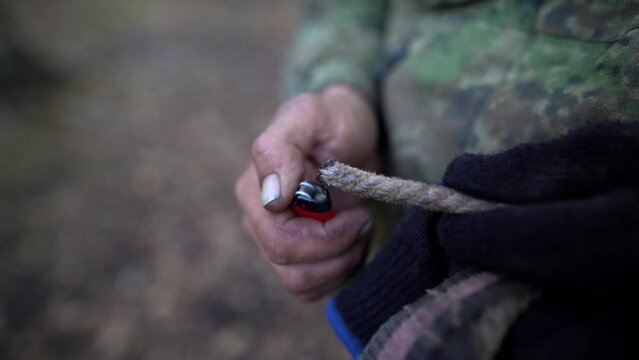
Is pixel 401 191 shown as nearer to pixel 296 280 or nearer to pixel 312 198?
pixel 312 198

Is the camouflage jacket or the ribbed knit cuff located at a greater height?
the camouflage jacket

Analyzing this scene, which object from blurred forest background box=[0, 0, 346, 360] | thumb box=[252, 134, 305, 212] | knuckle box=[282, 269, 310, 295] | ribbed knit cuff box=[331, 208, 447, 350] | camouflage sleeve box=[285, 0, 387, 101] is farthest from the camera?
blurred forest background box=[0, 0, 346, 360]

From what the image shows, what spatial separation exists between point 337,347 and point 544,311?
1653 mm

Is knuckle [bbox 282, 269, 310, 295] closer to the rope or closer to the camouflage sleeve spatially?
the rope

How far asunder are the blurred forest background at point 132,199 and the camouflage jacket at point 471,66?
121cm

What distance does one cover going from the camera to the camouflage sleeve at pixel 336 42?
1184 mm

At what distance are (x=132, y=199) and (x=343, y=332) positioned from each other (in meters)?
2.03

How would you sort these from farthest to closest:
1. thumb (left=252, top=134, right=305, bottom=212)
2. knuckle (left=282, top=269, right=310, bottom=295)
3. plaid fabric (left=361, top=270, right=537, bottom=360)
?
knuckle (left=282, top=269, right=310, bottom=295)
thumb (left=252, top=134, right=305, bottom=212)
plaid fabric (left=361, top=270, right=537, bottom=360)

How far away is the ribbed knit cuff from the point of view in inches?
24.6

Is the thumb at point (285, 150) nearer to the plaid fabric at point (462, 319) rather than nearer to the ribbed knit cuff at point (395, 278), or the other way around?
the ribbed knit cuff at point (395, 278)

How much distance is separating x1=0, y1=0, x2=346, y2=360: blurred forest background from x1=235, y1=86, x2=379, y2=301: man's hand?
1247 mm

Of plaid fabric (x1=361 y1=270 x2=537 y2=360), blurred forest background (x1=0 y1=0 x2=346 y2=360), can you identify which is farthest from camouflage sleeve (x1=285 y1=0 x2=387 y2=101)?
blurred forest background (x1=0 y1=0 x2=346 y2=360)

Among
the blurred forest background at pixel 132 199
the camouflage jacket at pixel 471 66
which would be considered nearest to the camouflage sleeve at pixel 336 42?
the camouflage jacket at pixel 471 66

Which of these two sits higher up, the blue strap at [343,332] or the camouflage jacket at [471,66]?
Result: the camouflage jacket at [471,66]
